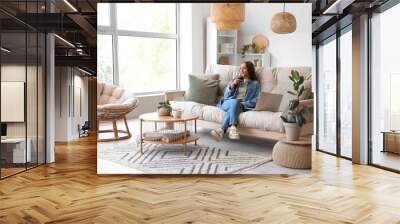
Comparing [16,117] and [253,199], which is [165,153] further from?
[16,117]

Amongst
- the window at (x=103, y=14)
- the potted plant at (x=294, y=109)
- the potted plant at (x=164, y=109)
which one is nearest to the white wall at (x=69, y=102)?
the window at (x=103, y=14)

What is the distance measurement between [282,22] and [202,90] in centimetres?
123

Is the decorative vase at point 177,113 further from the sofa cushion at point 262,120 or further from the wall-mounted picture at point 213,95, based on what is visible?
the sofa cushion at point 262,120

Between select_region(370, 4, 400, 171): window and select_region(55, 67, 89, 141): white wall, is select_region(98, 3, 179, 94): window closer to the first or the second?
select_region(370, 4, 400, 171): window

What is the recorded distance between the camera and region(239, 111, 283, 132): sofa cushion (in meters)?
4.70

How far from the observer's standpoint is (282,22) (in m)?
4.70

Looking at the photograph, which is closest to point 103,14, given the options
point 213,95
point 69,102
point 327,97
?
point 213,95

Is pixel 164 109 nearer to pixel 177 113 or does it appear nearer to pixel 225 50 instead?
pixel 177 113

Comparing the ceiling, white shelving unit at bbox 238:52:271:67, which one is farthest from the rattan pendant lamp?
the ceiling

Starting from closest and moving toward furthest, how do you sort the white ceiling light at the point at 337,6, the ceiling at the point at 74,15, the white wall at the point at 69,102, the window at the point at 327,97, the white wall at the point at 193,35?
the white ceiling light at the point at 337,6
the white wall at the point at 193,35
the ceiling at the point at 74,15
the window at the point at 327,97
the white wall at the point at 69,102

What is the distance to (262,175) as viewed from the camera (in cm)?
497

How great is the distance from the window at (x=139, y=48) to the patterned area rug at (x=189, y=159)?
0.71m

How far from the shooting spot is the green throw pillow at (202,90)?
15.5 feet

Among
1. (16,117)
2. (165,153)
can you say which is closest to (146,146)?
(165,153)
